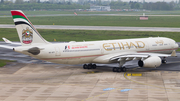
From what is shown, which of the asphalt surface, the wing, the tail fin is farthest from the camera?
the asphalt surface

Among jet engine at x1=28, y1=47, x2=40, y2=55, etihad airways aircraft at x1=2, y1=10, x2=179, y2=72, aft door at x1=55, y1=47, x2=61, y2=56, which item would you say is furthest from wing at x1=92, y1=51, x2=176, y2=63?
jet engine at x1=28, y1=47, x2=40, y2=55

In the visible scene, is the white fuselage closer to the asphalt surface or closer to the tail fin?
the tail fin

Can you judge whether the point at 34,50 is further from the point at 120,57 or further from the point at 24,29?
the point at 120,57

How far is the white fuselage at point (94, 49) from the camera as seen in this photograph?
38.1 m

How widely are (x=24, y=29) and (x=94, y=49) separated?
1086 centimetres

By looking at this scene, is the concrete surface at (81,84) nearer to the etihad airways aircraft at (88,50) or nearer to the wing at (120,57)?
the wing at (120,57)

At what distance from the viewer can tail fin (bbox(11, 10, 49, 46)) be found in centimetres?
3547

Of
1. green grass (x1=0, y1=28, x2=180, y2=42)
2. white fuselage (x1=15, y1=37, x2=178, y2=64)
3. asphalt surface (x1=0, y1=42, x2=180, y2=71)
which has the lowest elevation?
asphalt surface (x1=0, y1=42, x2=180, y2=71)

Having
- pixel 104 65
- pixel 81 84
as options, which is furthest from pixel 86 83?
pixel 104 65

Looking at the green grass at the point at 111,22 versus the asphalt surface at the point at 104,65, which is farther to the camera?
the green grass at the point at 111,22

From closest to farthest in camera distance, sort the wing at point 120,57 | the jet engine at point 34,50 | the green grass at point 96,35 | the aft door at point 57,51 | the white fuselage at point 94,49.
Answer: the jet engine at point 34,50 → the white fuselage at point 94,49 → the aft door at point 57,51 → the wing at point 120,57 → the green grass at point 96,35

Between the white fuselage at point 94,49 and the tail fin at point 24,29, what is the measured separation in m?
0.91

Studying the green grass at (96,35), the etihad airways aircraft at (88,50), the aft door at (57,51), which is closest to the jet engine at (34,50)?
the etihad airways aircraft at (88,50)

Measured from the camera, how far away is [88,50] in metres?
40.8
